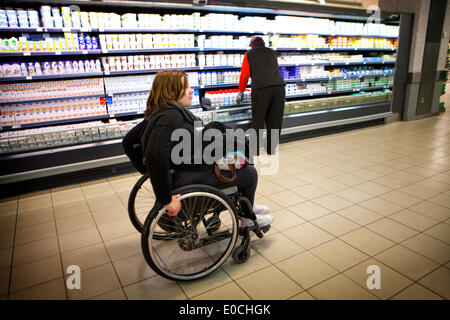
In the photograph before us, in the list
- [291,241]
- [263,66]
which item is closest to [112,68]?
[263,66]

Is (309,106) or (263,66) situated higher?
(263,66)

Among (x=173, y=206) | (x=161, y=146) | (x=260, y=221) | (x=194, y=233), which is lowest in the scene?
(x=260, y=221)

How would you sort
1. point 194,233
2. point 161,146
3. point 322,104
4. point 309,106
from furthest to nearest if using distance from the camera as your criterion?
point 322,104 < point 309,106 < point 194,233 < point 161,146

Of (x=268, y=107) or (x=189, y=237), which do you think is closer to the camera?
(x=189, y=237)

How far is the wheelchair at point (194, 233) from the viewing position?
192cm

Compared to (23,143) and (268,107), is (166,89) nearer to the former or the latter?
(23,143)

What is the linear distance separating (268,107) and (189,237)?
3.00 m

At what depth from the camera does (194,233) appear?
6.98 ft

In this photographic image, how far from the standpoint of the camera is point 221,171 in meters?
2.18

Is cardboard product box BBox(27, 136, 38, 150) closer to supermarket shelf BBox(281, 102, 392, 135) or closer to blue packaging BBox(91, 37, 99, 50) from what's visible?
blue packaging BBox(91, 37, 99, 50)

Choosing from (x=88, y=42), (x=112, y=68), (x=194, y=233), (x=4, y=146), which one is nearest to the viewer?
(x=194, y=233)

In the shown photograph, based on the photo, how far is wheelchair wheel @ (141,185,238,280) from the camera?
1913mm

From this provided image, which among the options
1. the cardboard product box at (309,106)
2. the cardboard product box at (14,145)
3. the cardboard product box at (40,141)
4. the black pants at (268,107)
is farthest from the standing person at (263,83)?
the cardboard product box at (14,145)
